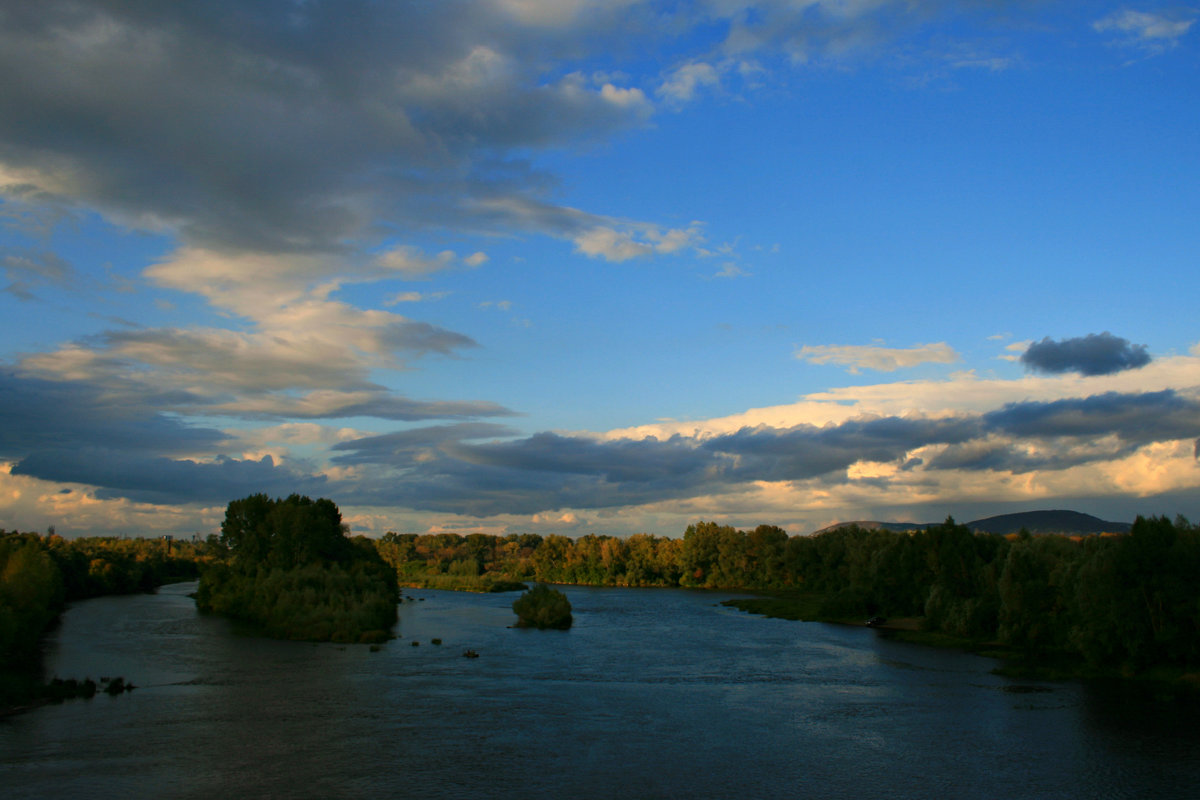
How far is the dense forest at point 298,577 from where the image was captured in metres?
83.2

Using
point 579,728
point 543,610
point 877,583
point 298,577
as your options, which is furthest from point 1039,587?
point 298,577

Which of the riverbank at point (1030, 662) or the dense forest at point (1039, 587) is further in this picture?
the dense forest at point (1039, 587)

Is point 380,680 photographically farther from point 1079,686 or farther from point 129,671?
point 1079,686

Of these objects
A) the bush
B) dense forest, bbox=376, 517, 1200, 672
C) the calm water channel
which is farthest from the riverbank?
the bush

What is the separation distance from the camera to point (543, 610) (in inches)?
3656

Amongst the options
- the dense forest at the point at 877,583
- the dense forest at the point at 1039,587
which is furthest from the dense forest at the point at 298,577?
the dense forest at the point at 1039,587

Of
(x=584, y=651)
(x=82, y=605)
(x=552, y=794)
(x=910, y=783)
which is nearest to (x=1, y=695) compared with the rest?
(x=552, y=794)

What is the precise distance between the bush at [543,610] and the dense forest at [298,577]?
15620mm

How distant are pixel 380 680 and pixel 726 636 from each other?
41.9 meters

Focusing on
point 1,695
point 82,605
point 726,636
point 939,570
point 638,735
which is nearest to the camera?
point 638,735

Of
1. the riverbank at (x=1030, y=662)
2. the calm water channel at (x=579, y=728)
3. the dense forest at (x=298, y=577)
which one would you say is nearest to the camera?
the calm water channel at (x=579, y=728)

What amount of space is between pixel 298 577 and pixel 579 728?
59.7m

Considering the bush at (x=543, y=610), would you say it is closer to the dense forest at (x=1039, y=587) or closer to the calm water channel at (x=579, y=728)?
the calm water channel at (x=579, y=728)

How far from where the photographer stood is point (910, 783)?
33656mm
